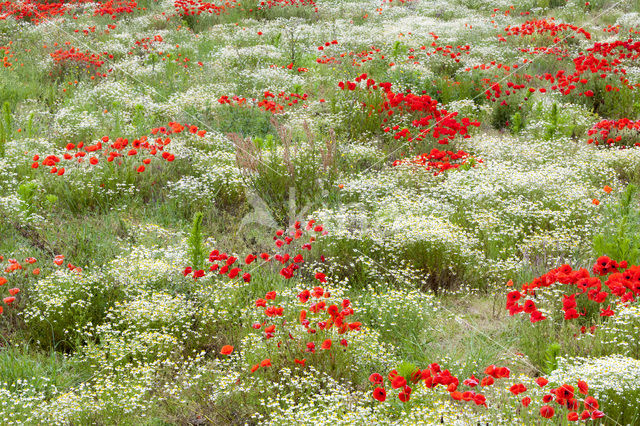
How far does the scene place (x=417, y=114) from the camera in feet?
23.9

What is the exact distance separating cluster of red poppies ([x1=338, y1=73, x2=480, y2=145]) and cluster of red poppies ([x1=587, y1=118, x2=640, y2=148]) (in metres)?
1.39

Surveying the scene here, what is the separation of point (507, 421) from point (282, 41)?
979 centimetres

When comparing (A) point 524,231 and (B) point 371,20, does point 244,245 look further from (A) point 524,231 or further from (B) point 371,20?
(B) point 371,20

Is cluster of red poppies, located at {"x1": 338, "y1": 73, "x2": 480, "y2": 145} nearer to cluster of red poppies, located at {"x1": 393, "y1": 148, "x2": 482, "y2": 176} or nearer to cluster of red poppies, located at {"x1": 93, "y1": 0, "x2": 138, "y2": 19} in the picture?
cluster of red poppies, located at {"x1": 393, "y1": 148, "x2": 482, "y2": 176}

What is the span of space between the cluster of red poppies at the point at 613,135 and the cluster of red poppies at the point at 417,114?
4.55 ft

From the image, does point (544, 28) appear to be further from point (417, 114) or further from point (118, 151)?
point (118, 151)

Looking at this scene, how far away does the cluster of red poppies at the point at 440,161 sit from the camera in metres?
5.78

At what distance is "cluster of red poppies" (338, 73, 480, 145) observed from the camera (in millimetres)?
6316

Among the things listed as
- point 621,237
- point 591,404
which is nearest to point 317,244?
point 621,237

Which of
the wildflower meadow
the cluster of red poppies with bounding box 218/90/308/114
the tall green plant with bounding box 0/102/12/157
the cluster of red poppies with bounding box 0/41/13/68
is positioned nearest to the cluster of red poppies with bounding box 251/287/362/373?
the wildflower meadow

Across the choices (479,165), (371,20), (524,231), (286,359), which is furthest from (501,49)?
(286,359)

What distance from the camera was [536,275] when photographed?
4238 mm

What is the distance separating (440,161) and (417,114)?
139 centimetres

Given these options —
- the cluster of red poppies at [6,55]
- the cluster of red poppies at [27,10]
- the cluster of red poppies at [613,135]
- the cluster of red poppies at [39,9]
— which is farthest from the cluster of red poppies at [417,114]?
the cluster of red poppies at [27,10]
